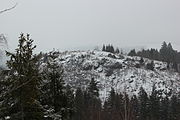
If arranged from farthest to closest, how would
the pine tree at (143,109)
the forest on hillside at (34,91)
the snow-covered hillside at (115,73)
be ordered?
the snow-covered hillside at (115,73) < the pine tree at (143,109) < the forest on hillside at (34,91)

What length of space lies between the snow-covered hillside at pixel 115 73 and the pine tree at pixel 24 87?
428 feet

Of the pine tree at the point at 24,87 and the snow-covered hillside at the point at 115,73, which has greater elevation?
the snow-covered hillside at the point at 115,73

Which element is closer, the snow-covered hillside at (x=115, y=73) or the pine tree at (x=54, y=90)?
the pine tree at (x=54, y=90)

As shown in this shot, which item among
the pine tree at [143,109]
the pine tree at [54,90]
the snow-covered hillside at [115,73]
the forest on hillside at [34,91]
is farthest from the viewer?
the snow-covered hillside at [115,73]

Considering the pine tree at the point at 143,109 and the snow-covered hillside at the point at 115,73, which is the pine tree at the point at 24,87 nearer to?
the pine tree at the point at 143,109

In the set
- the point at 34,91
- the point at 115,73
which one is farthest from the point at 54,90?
the point at 115,73

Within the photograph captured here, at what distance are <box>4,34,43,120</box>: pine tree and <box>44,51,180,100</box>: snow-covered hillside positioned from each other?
5134 inches

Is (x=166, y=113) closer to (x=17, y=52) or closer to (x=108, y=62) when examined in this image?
(x=17, y=52)

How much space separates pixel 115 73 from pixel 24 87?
164 meters

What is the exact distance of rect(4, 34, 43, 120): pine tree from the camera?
1434 cm

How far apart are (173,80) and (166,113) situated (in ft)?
322

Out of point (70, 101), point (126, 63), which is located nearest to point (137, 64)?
point (126, 63)

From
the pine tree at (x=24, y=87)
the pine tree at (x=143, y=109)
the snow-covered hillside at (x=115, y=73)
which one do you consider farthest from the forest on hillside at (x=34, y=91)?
the snow-covered hillside at (x=115, y=73)

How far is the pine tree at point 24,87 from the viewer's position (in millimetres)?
14344
